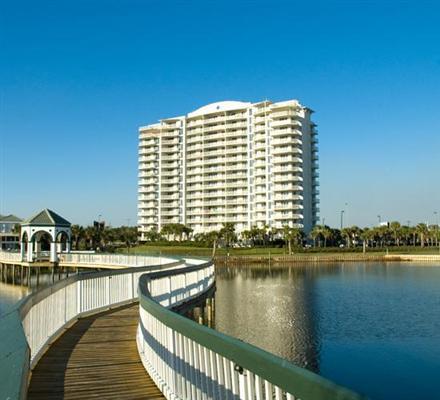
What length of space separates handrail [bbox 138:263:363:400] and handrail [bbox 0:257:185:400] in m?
1.55

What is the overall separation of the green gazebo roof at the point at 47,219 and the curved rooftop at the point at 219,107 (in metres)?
86.0

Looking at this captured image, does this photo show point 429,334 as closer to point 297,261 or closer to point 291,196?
point 297,261

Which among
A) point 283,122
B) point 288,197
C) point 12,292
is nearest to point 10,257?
point 12,292

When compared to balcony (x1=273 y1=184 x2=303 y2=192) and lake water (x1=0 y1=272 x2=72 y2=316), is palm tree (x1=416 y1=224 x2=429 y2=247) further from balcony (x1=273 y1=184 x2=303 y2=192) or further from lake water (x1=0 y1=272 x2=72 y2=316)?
lake water (x1=0 y1=272 x2=72 y2=316)

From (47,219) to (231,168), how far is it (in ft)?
271

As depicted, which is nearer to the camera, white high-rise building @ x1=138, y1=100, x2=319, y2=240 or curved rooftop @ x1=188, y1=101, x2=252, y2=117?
white high-rise building @ x1=138, y1=100, x2=319, y2=240

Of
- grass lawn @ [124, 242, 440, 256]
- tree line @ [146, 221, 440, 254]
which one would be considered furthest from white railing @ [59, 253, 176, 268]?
tree line @ [146, 221, 440, 254]

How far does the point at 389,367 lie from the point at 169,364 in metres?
16.5

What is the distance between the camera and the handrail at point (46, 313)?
359 centimetres

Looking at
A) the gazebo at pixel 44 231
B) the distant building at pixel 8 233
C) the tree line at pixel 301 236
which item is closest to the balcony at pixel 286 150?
the tree line at pixel 301 236

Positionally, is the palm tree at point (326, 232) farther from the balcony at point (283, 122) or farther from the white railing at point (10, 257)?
the white railing at point (10, 257)

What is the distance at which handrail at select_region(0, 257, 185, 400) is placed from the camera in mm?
3592

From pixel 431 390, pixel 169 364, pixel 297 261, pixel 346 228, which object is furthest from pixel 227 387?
pixel 346 228

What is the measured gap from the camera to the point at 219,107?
438 ft
